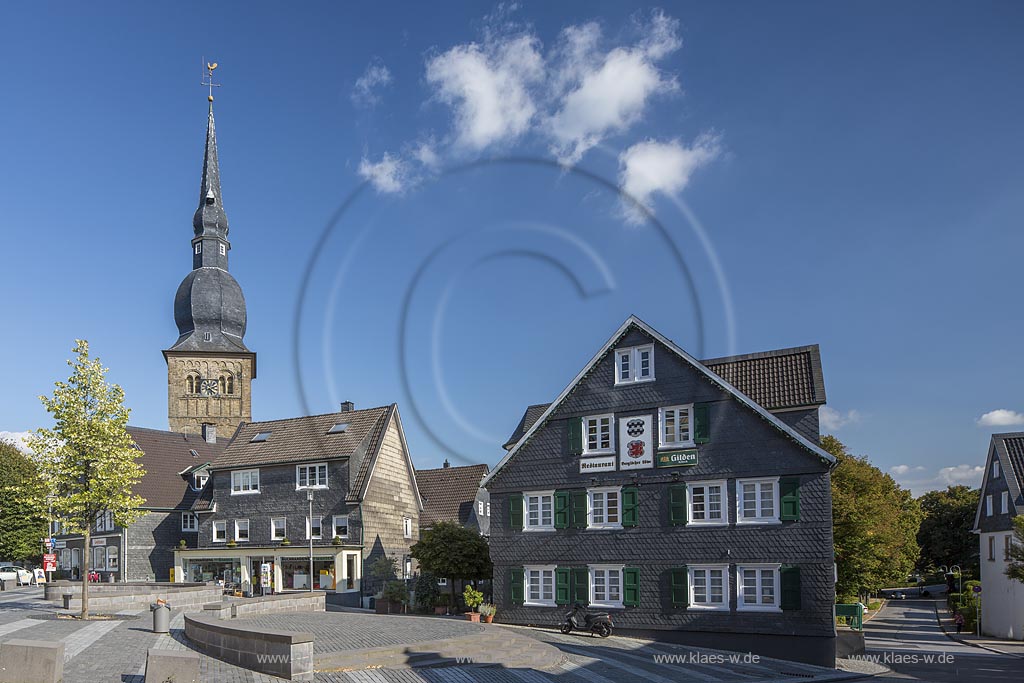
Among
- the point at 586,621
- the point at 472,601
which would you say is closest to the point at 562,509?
the point at 586,621

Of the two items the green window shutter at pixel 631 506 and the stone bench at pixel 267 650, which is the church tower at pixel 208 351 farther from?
the stone bench at pixel 267 650

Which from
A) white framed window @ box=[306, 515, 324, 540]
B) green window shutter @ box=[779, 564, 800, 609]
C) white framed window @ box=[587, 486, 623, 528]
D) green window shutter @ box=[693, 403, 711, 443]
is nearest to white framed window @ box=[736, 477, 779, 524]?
green window shutter @ box=[779, 564, 800, 609]

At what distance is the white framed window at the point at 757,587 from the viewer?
36.0 metres

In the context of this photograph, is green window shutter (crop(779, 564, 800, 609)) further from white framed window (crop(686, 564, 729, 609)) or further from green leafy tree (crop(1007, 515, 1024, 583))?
green leafy tree (crop(1007, 515, 1024, 583))

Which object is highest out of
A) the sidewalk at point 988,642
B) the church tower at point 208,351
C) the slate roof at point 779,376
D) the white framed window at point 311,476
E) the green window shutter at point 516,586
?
the church tower at point 208,351

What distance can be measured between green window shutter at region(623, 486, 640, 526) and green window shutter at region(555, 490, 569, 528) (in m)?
3.00

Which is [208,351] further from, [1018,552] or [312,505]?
[1018,552]

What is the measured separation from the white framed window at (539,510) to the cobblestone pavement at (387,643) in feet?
16.0

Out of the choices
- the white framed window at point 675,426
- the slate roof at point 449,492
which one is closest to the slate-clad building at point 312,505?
the slate roof at point 449,492

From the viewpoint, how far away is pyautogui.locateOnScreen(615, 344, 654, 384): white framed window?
40.3 metres

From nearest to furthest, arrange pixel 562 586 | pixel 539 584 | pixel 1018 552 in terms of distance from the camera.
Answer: pixel 562 586 < pixel 539 584 < pixel 1018 552

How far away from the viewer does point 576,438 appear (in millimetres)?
41625

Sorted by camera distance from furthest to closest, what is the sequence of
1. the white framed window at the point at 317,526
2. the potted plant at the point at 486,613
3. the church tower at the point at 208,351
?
1. the church tower at the point at 208,351
2. the white framed window at the point at 317,526
3. the potted plant at the point at 486,613

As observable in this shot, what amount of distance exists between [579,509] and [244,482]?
96.3 feet
